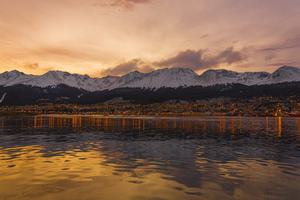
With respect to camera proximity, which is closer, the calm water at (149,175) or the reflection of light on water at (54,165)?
the calm water at (149,175)

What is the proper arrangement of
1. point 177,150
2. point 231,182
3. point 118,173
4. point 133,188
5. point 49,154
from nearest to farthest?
point 133,188
point 231,182
point 118,173
point 49,154
point 177,150

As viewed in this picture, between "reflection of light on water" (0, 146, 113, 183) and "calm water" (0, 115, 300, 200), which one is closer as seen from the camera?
"calm water" (0, 115, 300, 200)

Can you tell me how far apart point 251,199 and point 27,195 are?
1670 centimetres

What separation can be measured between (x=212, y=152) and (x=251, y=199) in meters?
25.7

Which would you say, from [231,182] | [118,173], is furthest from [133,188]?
[231,182]

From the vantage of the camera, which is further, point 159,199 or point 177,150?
point 177,150

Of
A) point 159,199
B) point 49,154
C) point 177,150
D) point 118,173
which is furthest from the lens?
point 177,150

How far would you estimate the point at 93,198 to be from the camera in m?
24.7

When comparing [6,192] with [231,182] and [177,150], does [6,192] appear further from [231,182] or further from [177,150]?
[177,150]

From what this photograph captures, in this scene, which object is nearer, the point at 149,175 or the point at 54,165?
the point at 149,175

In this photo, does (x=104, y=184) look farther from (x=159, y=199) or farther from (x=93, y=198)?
(x=159, y=199)

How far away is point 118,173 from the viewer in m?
33.6

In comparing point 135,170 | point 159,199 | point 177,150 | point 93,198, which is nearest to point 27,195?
point 93,198

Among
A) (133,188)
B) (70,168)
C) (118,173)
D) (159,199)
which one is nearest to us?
(159,199)
